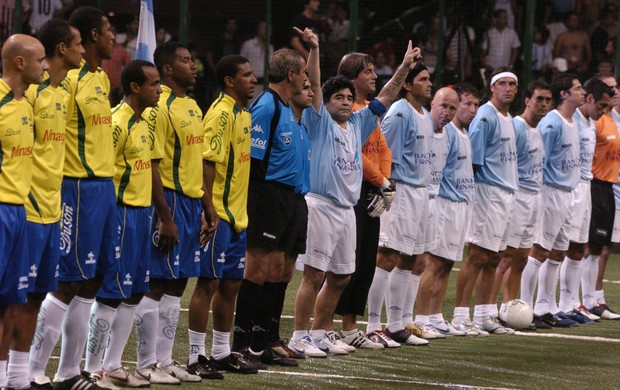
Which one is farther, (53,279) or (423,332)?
A: (423,332)

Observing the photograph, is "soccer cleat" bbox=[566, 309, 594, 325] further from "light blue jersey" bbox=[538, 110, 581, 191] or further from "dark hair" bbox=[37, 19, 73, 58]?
"dark hair" bbox=[37, 19, 73, 58]

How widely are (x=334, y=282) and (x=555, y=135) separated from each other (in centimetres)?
369

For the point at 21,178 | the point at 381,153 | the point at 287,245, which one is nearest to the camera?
the point at 21,178

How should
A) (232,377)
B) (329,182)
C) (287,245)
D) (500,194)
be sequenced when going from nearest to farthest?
(232,377) → (287,245) → (329,182) → (500,194)

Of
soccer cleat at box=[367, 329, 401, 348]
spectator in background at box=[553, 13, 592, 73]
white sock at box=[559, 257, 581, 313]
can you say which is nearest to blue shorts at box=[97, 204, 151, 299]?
soccer cleat at box=[367, 329, 401, 348]

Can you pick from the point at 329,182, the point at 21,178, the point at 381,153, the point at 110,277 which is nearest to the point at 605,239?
the point at 381,153

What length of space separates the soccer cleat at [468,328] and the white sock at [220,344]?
3.49m

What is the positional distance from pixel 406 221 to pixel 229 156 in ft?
9.00

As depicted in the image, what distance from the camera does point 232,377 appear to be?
8.20 m

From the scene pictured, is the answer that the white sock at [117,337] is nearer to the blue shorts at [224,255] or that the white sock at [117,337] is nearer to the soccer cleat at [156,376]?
the soccer cleat at [156,376]

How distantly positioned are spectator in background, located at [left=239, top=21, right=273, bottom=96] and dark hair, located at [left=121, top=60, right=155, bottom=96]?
9.66 meters

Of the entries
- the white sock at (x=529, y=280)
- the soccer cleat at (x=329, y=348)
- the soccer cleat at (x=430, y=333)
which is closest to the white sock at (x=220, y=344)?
the soccer cleat at (x=329, y=348)

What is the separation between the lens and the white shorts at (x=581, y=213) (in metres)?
12.7

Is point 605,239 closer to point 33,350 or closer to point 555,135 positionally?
point 555,135
